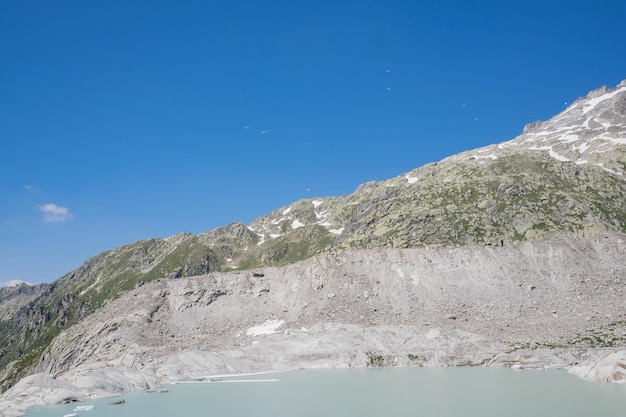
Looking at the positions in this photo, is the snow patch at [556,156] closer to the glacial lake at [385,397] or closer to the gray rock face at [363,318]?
the gray rock face at [363,318]

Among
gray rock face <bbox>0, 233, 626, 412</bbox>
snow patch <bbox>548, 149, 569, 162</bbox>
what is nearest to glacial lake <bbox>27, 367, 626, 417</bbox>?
gray rock face <bbox>0, 233, 626, 412</bbox>

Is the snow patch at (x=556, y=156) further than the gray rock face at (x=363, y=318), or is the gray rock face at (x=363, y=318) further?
the snow patch at (x=556, y=156)

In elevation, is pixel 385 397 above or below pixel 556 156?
below

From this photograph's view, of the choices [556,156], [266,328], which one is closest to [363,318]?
[266,328]

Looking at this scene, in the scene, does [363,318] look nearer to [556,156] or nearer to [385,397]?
[385,397]

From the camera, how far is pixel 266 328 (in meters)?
73.2

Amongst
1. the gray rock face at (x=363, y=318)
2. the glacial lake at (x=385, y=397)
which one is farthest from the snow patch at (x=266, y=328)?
the glacial lake at (x=385, y=397)

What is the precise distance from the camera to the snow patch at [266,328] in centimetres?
7194

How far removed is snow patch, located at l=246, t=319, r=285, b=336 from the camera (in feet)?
236

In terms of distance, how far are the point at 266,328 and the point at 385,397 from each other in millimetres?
37608

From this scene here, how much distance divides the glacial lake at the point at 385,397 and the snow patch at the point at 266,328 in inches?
761

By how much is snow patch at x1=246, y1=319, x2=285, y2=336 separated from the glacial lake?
19317mm

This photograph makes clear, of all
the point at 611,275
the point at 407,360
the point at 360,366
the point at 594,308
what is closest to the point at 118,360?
the point at 360,366

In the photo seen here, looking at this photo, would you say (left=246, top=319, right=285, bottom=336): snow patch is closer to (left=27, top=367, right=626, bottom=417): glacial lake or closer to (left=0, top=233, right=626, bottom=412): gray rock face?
(left=0, top=233, right=626, bottom=412): gray rock face
